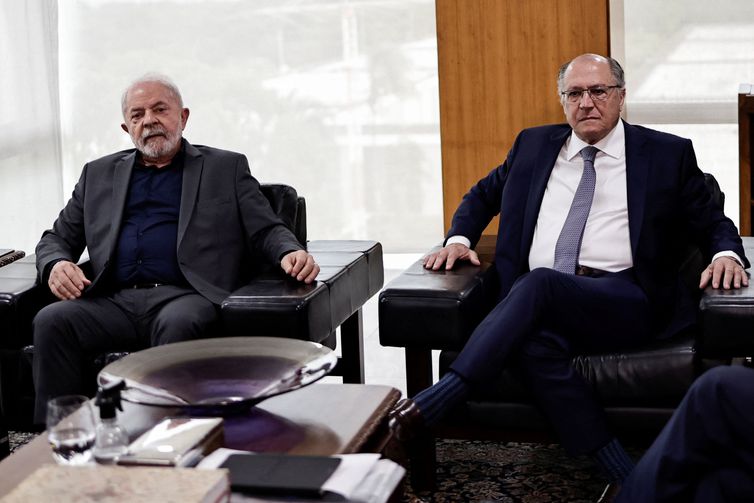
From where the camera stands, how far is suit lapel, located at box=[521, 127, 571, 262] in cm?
379

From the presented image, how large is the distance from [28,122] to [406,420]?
5146 millimetres

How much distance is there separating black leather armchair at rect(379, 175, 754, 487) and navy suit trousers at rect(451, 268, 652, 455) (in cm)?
7

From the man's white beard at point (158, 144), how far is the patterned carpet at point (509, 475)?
142cm

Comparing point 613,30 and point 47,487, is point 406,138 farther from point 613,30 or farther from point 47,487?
point 47,487

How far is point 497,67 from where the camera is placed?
204 inches

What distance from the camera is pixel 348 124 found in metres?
7.28

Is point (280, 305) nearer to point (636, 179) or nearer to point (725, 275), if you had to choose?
point (636, 179)

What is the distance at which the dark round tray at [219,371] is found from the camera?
2.71m

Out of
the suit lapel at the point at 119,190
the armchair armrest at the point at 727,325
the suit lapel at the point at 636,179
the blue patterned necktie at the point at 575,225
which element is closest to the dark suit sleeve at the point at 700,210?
the suit lapel at the point at 636,179

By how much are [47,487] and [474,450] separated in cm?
195

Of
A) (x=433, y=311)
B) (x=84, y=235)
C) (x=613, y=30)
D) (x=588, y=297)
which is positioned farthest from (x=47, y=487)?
(x=613, y=30)

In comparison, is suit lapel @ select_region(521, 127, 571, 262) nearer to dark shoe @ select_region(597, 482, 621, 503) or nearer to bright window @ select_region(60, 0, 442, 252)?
dark shoe @ select_region(597, 482, 621, 503)

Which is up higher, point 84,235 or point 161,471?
point 84,235

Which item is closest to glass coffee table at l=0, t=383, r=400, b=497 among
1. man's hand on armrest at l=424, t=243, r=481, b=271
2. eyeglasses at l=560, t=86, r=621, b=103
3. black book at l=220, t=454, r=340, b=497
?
black book at l=220, t=454, r=340, b=497
